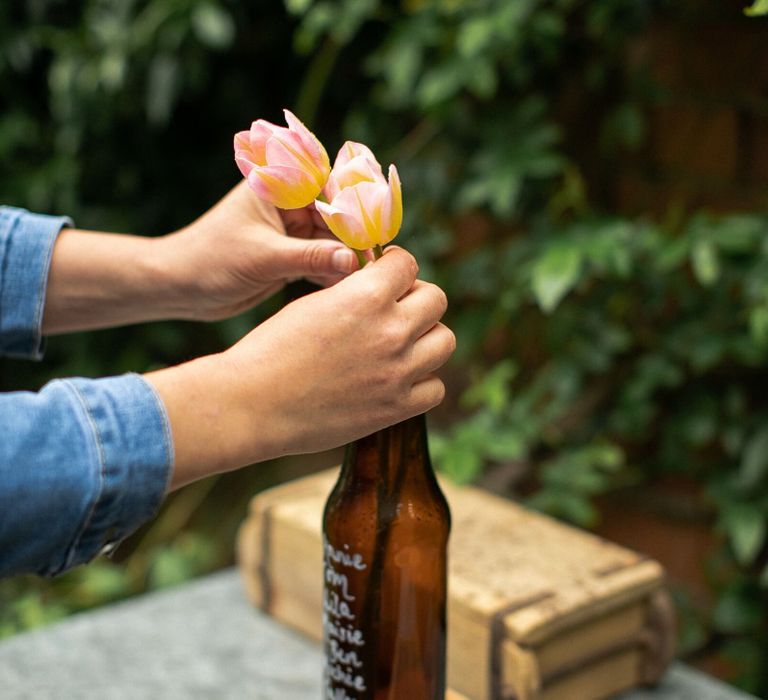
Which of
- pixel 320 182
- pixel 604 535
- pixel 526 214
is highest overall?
pixel 320 182

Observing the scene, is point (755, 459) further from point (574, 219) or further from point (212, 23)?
point (212, 23)

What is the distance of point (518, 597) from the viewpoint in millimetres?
751

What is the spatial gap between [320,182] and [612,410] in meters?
0.88

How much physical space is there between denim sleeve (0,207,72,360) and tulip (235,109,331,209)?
35cm

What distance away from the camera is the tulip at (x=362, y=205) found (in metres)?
0.49

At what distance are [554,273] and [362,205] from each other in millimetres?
631

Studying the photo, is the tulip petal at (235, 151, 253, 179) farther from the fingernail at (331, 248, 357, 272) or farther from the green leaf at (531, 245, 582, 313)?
the green leaf at (531, 245, 582, 313)

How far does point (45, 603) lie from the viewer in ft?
6.02

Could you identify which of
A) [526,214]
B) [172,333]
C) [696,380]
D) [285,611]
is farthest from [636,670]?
[172,333]

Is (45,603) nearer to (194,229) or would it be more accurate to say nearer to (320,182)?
(194,229)

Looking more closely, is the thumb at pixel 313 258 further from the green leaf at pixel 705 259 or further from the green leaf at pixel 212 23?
the green leaf at pixel 212 23

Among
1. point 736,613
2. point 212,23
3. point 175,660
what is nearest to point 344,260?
point 175,660

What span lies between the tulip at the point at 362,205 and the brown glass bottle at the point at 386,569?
0.13 meters

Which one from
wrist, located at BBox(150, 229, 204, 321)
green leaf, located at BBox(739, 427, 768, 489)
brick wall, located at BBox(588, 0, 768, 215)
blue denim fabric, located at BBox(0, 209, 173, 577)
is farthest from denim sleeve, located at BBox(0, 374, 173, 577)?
brick wall, located at BBox(588, 0, 768, 215)
